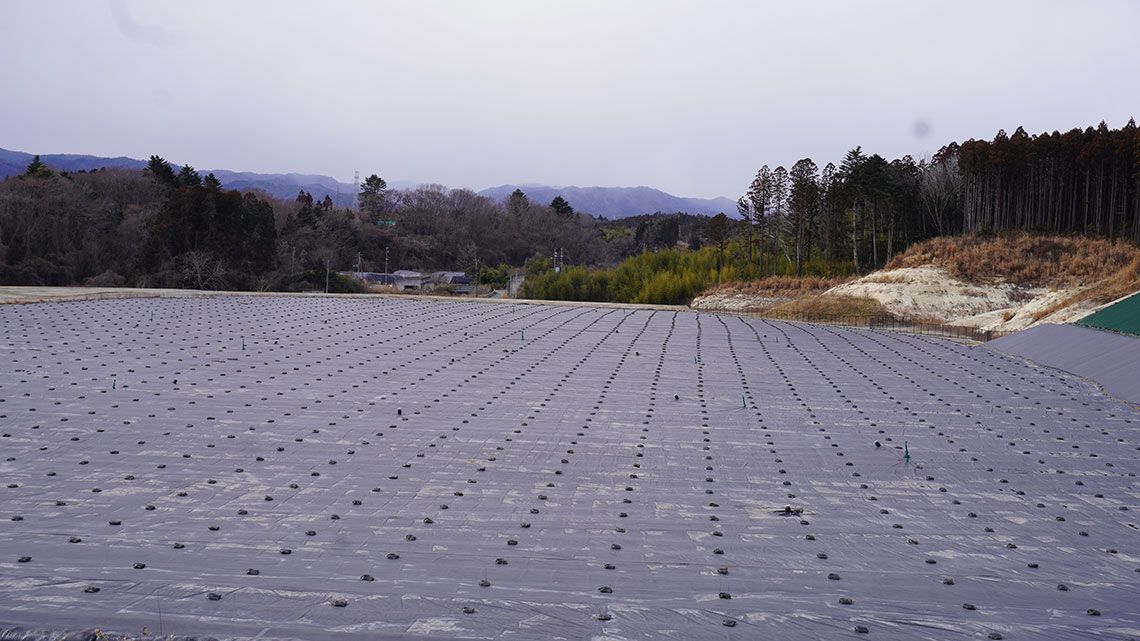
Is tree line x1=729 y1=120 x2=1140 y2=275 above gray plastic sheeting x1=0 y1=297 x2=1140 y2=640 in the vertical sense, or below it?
above

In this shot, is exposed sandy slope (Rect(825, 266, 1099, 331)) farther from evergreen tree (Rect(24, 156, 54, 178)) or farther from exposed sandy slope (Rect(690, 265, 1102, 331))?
evergreen tree (Rect(24, 156, 54, 178))

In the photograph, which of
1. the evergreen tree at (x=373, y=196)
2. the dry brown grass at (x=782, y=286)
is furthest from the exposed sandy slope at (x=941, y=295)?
the evergreen tree at (x=373, y=196)

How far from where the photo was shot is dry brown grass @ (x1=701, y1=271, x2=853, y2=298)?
26438 millimetres

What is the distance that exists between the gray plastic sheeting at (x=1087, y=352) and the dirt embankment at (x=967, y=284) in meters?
4.57

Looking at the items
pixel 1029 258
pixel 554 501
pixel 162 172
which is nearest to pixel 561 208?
pixel 162 172

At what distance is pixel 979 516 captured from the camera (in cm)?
505

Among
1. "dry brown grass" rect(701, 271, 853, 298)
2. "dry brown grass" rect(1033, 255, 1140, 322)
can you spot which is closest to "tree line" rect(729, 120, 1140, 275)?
"dry brown grass" rect(701, 271, 853, 298)

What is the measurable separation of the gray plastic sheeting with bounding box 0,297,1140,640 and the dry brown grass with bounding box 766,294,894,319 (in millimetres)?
10325

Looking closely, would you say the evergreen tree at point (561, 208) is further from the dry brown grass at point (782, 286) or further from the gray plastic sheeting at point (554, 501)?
the gray plastic sheeting at point (554, 501)

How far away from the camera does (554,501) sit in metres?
5.14

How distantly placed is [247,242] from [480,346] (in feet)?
92.5

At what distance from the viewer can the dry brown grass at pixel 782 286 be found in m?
26.4

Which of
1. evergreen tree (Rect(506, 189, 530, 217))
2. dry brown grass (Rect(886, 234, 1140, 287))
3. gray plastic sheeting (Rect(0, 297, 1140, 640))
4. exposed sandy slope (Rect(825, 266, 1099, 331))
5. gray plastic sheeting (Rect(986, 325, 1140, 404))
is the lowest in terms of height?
gray plastic sheeting (Rect(0, 297, 1140, 640))

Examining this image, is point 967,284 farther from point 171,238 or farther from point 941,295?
point 171,238
